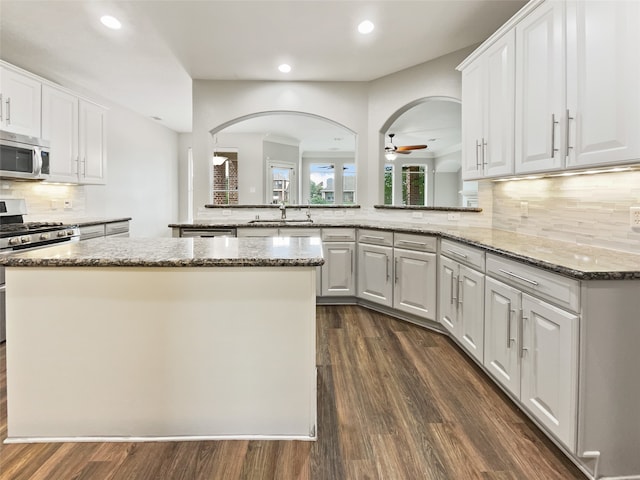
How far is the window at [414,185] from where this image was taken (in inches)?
446

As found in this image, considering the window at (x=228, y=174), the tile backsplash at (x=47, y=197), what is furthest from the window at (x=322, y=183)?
the tile backsplash at (x=47, y=197)

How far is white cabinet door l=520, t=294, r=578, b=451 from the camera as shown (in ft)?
4.97

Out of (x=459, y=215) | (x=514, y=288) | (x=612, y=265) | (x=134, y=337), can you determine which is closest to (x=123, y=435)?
(x=134, y=337)

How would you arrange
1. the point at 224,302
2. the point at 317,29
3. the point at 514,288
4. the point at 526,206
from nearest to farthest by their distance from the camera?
1. the point at 224,302
2. the point at 514,288
3. the point at 526,206
4. the point at 317,29

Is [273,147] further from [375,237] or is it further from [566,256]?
[566,256]

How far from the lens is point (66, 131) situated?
4047 millimetres

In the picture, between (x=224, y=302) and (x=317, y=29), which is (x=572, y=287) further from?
(x=317, y=29)

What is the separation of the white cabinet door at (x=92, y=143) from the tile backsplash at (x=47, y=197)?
1.21 feet

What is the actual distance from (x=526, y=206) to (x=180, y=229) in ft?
10.9

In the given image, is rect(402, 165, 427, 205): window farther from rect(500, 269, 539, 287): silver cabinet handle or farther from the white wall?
rect(500, 269, 539, 287): silver cabinet handle

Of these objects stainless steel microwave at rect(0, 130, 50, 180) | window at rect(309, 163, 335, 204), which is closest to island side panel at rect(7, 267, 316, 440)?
stainless steel microwave at rect(0, 130, 50, 180)

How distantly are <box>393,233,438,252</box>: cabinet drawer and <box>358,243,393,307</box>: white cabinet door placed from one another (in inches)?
5.7

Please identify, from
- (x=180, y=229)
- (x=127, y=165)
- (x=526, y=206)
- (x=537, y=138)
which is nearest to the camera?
(x=537, y=138)

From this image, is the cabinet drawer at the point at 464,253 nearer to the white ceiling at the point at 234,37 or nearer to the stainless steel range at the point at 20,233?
the white ceiling at the point at 234,37
